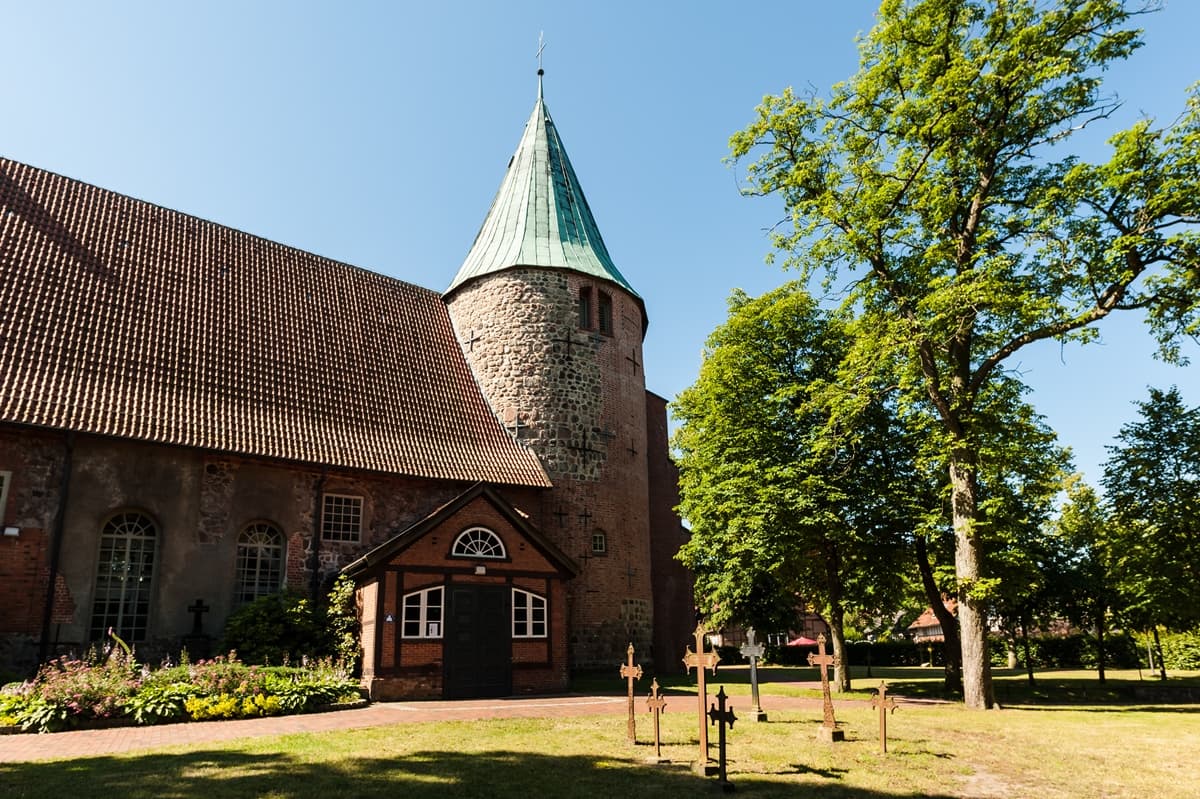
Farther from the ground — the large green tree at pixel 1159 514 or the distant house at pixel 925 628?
the large green tree at pixel 1159 514

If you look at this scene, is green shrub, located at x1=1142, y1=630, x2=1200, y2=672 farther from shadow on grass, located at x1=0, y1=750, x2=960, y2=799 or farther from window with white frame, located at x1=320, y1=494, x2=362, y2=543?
shadow on grass, located at x1=0, y1=750, x2=960, y2=799

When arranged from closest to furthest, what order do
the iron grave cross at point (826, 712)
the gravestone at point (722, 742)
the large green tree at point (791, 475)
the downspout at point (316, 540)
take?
the gravestone at point (722, 742), the iron grave cross at point (826, 712), the downspout at point (316, 540), the large green tree at point (791, 475)

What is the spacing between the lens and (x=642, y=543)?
2406 cm

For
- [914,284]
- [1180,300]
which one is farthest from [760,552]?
[1180,300]

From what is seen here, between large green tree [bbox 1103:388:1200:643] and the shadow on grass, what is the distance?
58.1ft

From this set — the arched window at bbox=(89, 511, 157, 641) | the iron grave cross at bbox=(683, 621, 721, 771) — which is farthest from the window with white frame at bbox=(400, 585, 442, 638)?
the iron grave cross at bbox=(683, 621, 721, 771)

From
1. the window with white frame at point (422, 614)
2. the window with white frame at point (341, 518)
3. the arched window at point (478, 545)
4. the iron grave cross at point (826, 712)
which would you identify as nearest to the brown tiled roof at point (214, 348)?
the window with white frame at point (341, 518)

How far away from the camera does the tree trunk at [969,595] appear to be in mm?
15383

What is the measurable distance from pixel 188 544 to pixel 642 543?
12.6m

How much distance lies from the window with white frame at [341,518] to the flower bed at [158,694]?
14.7 feet

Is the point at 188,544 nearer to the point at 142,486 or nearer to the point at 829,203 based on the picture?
the point at 142,486

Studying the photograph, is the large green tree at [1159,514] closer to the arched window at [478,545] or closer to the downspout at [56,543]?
the arched window at [478,545]

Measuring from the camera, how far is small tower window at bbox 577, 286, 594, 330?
24444 millimetres

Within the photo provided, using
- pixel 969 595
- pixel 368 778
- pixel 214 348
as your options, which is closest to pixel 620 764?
pixel 368 778
